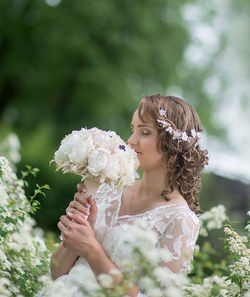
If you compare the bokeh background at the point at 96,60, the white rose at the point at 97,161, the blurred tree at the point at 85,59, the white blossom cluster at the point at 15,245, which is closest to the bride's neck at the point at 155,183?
the white rose at the point at 97,161

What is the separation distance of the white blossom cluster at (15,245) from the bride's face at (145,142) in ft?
2.82

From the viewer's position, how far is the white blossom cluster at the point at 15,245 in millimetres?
2967

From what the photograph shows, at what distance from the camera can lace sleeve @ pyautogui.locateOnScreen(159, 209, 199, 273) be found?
8.61 feet

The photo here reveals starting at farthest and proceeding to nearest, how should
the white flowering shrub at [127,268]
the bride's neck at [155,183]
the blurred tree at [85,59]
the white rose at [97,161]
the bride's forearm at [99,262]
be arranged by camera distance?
1. the blurred tree at [85,59]
2. the bride's neck at [155,183]
3. the bride's forearm at [99,262]
4. the white rose at [97,161]
5. the white flowering shrub at [127,268]

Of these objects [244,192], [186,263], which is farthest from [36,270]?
[244,192]

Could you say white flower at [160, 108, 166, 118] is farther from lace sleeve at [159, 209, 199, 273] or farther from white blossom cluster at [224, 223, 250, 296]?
white blossom cluster at [224, 223, 250, 296]

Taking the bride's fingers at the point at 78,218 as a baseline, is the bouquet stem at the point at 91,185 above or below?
above

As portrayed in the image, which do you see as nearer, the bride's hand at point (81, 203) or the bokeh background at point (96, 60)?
the bride's hand at point (81, 203)

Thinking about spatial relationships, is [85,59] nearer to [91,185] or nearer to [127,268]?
[91,185]

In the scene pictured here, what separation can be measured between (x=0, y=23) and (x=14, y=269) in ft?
38.1

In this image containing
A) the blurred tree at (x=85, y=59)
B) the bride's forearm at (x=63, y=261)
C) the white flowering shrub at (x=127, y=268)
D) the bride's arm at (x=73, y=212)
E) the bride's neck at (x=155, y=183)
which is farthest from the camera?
the blurred tree at (x=85, y=59)

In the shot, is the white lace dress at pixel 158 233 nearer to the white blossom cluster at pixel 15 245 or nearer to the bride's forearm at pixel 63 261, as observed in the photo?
the bride's forearm at pixel 63 261

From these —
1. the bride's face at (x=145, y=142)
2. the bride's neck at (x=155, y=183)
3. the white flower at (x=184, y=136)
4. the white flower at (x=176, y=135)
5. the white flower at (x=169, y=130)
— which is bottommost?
the bride's neck at (x=155, y=183)

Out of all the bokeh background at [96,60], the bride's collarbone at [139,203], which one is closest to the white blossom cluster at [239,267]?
the bride's collarbone at [139,203]
